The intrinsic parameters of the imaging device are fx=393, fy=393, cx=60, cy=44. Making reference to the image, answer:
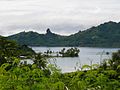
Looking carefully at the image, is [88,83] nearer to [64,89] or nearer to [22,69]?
[64,89]

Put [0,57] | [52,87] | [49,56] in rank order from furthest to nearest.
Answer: [0,57] < [49,56] < [52,87]

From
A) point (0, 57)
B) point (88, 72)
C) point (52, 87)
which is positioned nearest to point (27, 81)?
point (52, 87)

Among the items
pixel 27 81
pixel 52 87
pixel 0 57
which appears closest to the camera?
pixel 52 87

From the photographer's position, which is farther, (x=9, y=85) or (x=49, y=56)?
(x=49, y=56)

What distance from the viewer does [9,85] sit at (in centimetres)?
510

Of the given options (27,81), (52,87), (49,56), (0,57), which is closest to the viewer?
(52,87)

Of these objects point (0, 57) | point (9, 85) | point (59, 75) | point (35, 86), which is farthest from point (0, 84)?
point (0, 57)

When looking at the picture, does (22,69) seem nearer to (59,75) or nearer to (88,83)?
(59,75)

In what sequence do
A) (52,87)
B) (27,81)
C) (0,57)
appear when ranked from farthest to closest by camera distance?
(0,57) < (27,81) < (52,87)

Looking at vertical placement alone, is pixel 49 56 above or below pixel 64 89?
above

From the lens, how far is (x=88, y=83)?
193 inches

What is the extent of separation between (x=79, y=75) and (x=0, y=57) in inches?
937

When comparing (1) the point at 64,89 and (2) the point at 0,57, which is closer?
(1) the point at 64,89

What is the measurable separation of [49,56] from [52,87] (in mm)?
1302
